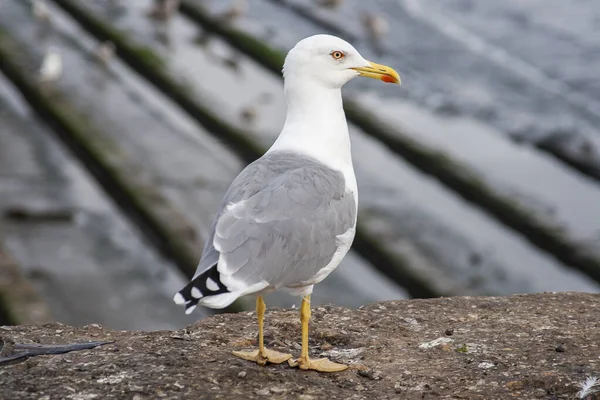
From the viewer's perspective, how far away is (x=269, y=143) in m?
10.2

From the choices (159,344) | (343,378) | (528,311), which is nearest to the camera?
(343,378)

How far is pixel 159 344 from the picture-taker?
4605 mm

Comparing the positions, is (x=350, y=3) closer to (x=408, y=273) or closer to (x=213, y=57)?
(x=213, y=57)

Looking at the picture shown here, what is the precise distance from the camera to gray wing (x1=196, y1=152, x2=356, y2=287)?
3.89 meters

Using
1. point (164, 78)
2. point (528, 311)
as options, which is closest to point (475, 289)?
point (528, 311)

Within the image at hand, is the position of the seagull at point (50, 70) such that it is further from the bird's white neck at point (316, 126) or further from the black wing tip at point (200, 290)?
the black wing tip at point (200, 290)

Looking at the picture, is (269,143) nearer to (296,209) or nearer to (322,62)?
(322,62)

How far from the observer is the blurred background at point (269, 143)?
802 centimetres

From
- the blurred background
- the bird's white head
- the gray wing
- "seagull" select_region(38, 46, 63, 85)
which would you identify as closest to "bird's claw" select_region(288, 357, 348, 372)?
the gray wing

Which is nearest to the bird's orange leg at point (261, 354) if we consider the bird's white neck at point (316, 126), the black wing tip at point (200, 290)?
the black wing tip at point (200, 290)

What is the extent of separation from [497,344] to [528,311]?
693mm

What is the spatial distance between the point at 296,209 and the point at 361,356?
902 mm

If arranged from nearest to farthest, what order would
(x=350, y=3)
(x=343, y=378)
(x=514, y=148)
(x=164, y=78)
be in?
(x=343, y=378) < (x=514, y=148) < (x=164, y=78) < (x=350, y=3)

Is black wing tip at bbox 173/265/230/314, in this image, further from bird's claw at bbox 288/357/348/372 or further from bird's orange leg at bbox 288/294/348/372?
bird's claw at bbox 288/357/348/372
